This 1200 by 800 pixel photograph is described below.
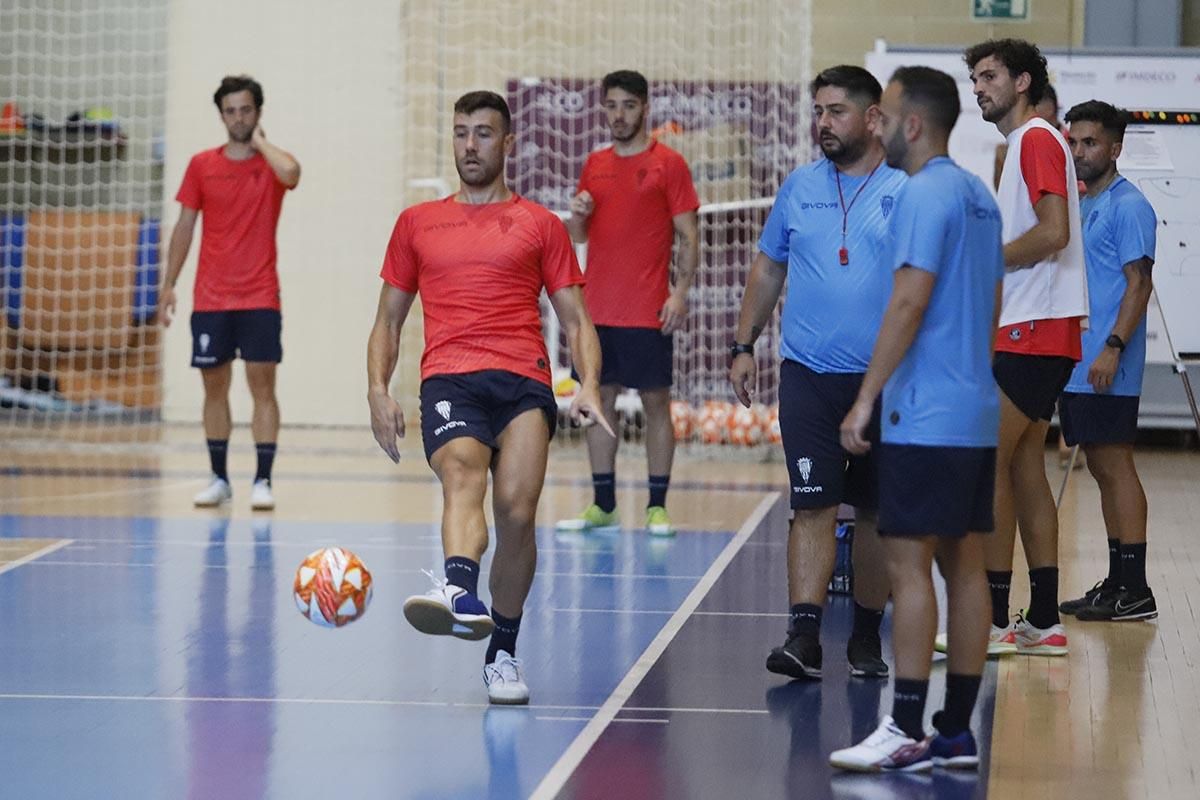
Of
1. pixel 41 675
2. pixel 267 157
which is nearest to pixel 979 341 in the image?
pixel 41 675

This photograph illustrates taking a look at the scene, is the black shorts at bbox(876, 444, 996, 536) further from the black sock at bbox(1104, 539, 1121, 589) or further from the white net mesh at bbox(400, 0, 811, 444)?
the white net mesh at bbox(400, 0, 811, 444)

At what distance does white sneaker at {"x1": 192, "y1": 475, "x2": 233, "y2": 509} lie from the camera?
973 centimetres

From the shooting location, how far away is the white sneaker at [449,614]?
4.68 meters

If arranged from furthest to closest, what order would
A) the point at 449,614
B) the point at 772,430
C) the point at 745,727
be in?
the point at 772,430 < the point at 745,727 < the point at 449,614

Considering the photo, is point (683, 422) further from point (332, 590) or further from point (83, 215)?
point (332, 590)

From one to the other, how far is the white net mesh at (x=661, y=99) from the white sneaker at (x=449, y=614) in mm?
8891

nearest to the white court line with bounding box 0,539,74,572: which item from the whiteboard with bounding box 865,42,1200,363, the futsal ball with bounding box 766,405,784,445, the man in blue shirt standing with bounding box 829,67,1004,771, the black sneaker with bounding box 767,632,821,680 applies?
the black sneaker with bounding box 767,632,821,680

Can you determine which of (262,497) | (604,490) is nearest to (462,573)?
(604,490)

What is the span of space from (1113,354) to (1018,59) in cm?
146

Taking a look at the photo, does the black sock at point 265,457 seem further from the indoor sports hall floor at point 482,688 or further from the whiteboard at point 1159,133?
the whiteboard at point 1159,133

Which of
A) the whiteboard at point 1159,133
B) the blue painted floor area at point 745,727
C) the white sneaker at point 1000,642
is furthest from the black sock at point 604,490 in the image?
the whiteboard at point 1159,133

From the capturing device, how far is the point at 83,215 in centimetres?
1611

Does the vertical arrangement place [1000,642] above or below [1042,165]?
below

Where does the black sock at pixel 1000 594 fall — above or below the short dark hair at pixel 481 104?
below
